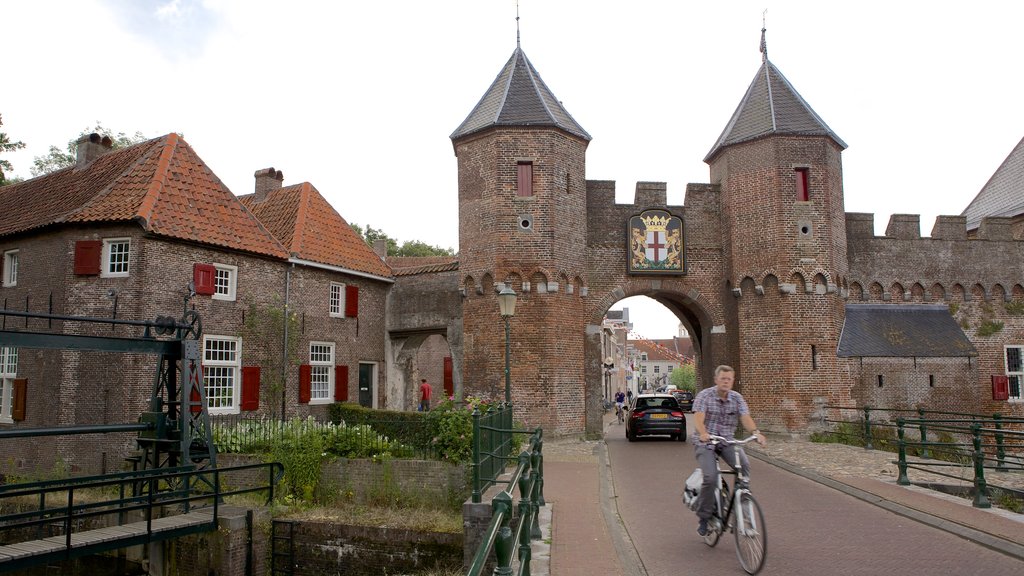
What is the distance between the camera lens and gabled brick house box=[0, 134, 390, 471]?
15633mm

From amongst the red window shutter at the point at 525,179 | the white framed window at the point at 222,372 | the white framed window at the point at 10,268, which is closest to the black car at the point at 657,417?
the red window shutter at the point at 525,179

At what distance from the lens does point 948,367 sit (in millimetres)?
20641

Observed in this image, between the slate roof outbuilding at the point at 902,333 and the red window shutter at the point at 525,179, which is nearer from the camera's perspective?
the red window shutter at the point at 525,179

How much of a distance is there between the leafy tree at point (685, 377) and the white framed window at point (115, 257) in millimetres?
76870

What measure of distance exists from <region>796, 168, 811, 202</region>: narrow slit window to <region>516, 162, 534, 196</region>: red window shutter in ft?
25.4

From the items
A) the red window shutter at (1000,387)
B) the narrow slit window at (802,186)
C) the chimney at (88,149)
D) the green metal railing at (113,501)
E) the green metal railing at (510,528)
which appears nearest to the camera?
the green metal railing at (510,528)

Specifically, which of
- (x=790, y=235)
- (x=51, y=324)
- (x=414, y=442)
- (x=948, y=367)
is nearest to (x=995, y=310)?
(x=948, y=367)

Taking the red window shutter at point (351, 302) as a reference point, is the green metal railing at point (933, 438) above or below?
below

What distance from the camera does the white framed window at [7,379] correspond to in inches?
661

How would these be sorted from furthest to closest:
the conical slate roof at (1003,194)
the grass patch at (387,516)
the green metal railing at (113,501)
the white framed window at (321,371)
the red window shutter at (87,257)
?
the conical slate roof at (1003,194)
the white framed window at (321,371)
the red window shutter at (87,257)
the grass patch at (387,516)
the green metal railing at (113,501)

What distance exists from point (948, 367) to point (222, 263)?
20812 mm

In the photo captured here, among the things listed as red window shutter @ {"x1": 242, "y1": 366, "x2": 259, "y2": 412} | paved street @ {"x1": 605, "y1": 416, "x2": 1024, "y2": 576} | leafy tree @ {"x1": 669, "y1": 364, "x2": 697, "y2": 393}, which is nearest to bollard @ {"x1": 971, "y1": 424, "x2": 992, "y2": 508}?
paved street @ {"x1": 605, "y1": 416, "x2": 1024, "y2": 576}

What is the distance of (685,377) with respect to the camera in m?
89.2

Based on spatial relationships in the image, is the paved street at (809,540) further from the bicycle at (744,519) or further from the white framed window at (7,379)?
the white framed window at (7,379)
